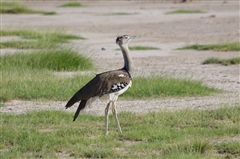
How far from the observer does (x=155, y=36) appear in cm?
1900

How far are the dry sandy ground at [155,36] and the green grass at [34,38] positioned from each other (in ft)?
1.67

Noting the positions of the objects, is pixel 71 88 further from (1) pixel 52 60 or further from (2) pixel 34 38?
(2) pixel 34 38

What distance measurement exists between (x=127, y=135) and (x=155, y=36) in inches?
481

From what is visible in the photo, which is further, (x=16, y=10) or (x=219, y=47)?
(x=16, y=10)

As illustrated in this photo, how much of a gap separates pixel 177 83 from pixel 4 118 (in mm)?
2915

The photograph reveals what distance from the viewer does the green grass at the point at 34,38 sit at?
1464cm

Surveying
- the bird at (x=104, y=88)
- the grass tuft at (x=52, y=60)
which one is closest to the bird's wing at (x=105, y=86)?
the bird at (x=104, y=88)

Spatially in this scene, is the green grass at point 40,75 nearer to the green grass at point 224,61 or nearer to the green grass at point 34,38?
the green grass at point 34,38

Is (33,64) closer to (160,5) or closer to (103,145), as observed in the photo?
(103,145)

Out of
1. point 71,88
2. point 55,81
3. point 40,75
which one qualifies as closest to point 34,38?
point 40,75

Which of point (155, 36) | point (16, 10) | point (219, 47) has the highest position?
point (219, 47)

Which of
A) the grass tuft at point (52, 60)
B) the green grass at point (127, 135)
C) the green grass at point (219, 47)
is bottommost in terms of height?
the green grass at point (219, 47)

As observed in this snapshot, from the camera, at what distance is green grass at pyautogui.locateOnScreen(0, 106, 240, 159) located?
633cm

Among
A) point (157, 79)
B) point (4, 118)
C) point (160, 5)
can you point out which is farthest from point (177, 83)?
point (160, 5)
